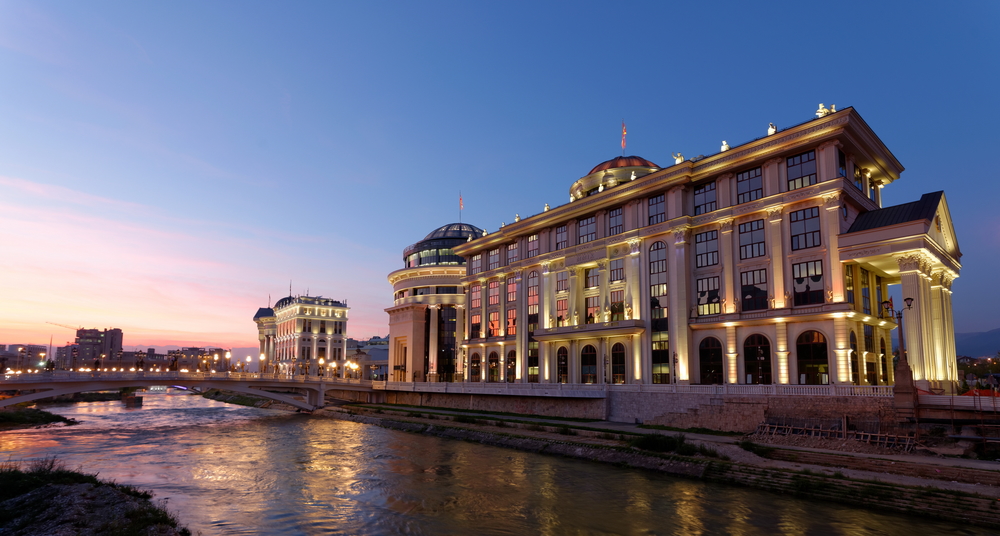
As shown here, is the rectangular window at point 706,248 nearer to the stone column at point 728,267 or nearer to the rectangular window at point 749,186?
the stone column at point 728,267

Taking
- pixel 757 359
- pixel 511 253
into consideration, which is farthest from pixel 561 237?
pixel 757 359

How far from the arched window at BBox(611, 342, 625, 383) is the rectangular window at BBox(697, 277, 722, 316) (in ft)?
34.1

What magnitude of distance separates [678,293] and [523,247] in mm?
27480

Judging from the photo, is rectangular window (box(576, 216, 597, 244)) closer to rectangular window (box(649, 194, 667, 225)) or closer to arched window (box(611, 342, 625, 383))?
rectangular window (box(649, 194, 667, 225))

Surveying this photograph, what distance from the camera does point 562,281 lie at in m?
73.3

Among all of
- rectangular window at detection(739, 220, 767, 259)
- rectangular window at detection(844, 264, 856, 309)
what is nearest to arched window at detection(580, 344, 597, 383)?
rectangular window at detection(739, 220, 767, 259)

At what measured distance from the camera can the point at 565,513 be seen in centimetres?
2611

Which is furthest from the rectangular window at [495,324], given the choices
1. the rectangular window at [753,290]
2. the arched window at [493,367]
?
the rectangular window at [753,290]

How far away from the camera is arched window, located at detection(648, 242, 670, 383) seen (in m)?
58.9

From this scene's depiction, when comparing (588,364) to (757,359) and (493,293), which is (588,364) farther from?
(493,293)

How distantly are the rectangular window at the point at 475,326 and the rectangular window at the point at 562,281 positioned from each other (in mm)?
16921

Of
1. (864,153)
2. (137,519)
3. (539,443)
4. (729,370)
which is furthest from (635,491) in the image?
(864,153)

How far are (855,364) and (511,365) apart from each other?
4303cm

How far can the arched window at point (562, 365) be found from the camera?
70.4m
